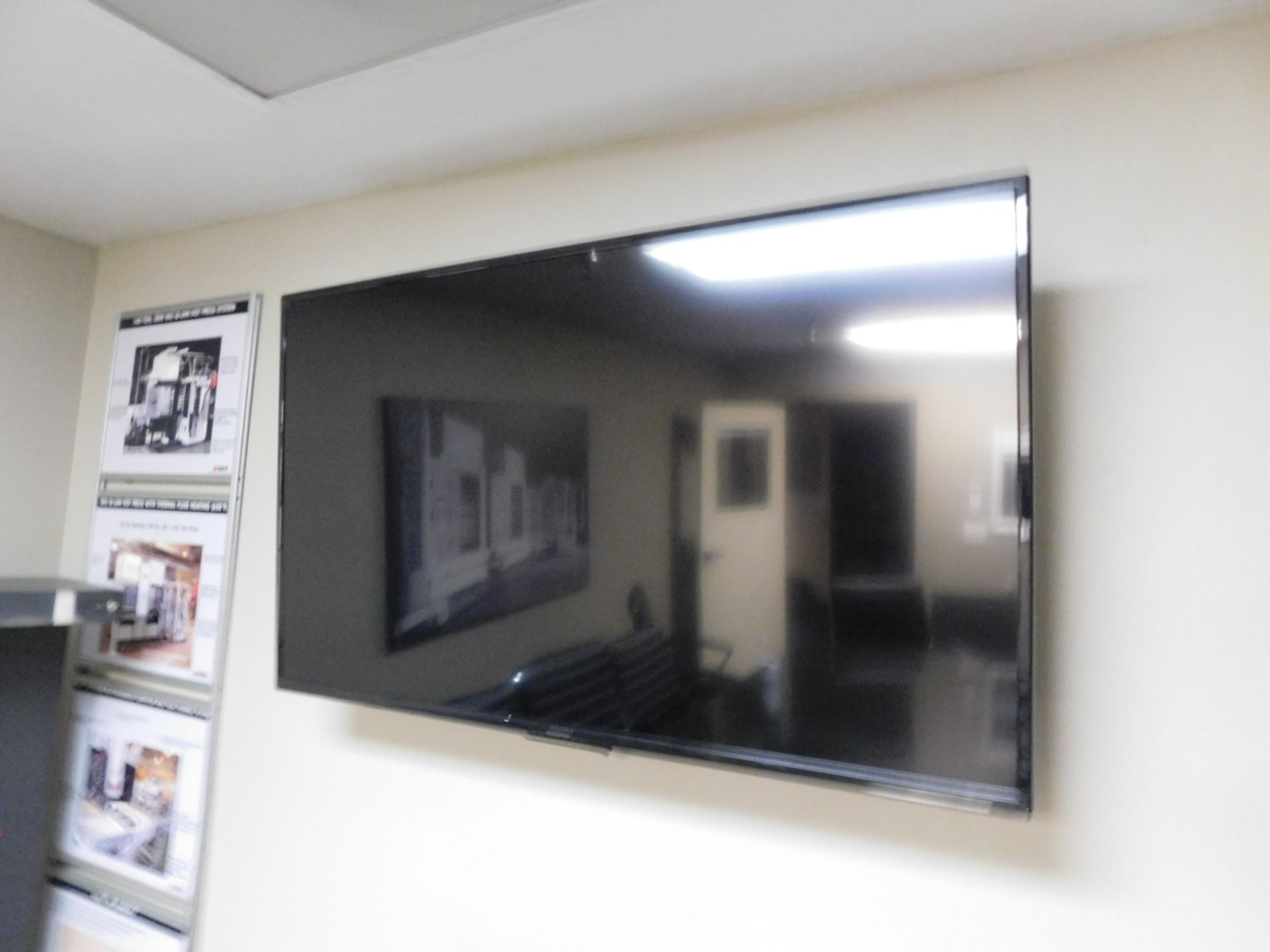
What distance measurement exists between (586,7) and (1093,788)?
1299mm

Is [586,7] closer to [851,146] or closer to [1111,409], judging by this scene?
[851,146]

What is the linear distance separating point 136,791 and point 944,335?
2100mm

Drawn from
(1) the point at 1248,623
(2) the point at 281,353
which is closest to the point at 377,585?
(2) the point at 281,353

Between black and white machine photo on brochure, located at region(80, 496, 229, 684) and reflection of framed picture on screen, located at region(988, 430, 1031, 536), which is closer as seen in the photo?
reflection of framed picture on screen, located at region(988, 430, 1031, 536)

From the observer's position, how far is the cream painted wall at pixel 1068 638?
3.28 feet

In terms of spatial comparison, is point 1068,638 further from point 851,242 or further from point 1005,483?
point 851,242

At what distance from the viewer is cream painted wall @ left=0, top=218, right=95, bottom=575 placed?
6.57 feet

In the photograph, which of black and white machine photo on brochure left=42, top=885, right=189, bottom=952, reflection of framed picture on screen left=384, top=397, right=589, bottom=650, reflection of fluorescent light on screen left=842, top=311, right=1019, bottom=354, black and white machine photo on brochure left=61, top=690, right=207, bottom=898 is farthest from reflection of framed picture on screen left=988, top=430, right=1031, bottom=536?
black and white machine photo on brochure left=42, top=885, right=189, bottom=952

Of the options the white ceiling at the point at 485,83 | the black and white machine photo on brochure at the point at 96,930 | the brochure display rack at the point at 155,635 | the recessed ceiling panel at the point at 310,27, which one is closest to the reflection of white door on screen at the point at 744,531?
the white ceiling at the point at 485,83

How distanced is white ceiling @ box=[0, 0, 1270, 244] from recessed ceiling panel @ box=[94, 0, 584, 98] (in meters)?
0.02

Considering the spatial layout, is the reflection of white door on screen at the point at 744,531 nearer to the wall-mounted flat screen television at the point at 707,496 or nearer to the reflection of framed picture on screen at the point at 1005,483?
the wall-mounted flat screen television at the point at 707,496

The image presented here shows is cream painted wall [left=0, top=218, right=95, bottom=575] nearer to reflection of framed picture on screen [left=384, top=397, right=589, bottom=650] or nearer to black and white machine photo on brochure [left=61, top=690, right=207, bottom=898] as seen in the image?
black and white machine photo on brochure [left=61, top=690, right=207, bottom=898]

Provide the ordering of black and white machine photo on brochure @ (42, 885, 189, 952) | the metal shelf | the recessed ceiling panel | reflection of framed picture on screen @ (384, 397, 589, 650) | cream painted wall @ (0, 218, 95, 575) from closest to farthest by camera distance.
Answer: the recessed ceiling panel < reflection of framed picture on screen @ (384, 397, 589, 650) < the metal shelf < black and white machine photo on brochure @ (42, 885, 189, 952) < cream painted wall @ (0, 218, 95, 575)

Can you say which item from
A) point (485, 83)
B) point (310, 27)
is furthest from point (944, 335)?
point (310, 27)
